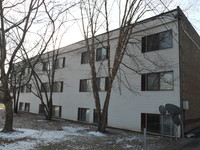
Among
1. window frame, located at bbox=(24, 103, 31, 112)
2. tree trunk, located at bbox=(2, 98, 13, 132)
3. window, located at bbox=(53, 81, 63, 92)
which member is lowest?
window frame, located at bbox=(24, 103, 31, 112)

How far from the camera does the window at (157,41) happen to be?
12.0 meters

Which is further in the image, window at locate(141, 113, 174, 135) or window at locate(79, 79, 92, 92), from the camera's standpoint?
window at locate(79, 79, 92, 92)

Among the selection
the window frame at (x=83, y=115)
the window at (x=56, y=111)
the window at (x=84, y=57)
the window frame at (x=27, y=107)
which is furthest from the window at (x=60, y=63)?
the window frame at (x=27, y=107)

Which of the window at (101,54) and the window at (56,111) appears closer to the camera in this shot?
the window at (101,54)

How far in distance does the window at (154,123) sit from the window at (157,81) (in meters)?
1.73

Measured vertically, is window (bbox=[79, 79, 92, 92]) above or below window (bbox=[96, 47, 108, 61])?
below

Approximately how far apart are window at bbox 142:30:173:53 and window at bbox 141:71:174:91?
1771mm

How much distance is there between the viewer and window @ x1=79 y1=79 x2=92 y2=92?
17094 millimetres

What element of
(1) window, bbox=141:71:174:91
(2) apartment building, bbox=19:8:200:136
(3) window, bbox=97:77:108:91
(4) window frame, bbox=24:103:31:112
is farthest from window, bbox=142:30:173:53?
(4) window frame, bbox=24:103:31:112

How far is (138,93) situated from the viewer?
42.1 feet

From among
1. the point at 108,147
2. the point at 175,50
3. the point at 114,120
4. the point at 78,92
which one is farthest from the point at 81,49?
the point at 108,147

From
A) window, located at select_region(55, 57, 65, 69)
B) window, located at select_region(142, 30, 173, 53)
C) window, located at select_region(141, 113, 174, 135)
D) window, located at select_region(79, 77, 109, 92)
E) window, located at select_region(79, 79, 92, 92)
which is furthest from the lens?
window, located at select_region(55, 57, 65, 69)

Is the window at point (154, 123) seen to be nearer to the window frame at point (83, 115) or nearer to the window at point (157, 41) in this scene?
the window at point (157, 41)

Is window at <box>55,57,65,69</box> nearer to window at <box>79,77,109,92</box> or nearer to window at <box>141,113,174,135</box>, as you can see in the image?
window at <box>79,77,109,92</box>
